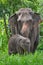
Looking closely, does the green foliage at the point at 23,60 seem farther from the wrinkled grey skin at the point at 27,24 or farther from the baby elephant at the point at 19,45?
the wrinkled grey skin at the point at 27,24

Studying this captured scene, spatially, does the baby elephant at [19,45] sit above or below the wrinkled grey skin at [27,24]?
below

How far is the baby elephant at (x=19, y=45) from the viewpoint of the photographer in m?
7.46

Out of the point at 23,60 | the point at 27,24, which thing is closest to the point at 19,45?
the point at 27,24

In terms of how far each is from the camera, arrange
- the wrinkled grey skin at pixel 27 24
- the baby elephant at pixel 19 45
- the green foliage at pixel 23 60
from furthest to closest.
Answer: the wrinkled grey skin at pixel 27 24 < the baby elephant at pixel 19 45 < the green foliage at pixel 23 60

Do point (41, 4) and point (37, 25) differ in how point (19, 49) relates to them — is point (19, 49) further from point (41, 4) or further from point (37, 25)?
point (41, 4)

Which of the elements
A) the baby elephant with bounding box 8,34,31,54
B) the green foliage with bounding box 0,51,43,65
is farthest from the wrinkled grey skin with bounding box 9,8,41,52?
the green foliage with bounding box 0,51,43,65

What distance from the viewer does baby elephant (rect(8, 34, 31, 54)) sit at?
746cm

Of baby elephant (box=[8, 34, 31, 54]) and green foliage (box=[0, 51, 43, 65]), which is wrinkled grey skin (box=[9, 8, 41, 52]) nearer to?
baby elephant (box=[8, 34, 31, 54])

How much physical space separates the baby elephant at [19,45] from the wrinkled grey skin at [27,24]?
0.96 feet

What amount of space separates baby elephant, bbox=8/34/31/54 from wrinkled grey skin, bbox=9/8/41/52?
0.96 ft

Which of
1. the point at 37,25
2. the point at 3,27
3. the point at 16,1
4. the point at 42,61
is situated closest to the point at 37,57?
the point at 42,61

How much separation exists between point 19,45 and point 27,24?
23.9 inches

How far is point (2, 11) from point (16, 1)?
56cm

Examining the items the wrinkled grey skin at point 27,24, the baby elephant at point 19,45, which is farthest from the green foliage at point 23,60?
the wrinkled grey skin at point 27,24
